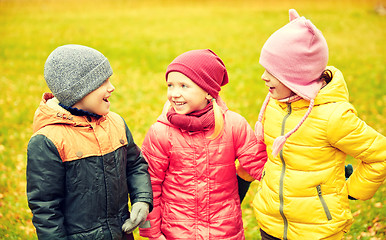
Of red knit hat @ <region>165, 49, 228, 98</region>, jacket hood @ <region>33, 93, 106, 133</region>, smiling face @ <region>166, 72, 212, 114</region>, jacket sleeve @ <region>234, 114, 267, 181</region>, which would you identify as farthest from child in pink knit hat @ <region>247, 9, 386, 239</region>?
jacket hood @ <region>33, 93, 106, 133</region>

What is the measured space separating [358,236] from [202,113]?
244 cm

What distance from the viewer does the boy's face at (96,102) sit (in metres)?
2.50

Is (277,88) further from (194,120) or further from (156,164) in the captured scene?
(156,164)

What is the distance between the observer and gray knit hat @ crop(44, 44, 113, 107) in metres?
2.38

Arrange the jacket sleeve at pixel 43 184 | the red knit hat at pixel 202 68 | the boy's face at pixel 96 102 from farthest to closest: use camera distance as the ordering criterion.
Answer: the red knit hat at pixel 202 68 < the boy's face at pixel 96 102 < the jacket sleeve at pixel 43 184

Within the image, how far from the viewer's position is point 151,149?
2.83 metres

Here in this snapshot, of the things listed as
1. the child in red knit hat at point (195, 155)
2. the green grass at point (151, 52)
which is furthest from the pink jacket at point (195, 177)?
the green grass at point (151, 52)

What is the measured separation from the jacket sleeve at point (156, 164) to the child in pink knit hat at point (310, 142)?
80 cm

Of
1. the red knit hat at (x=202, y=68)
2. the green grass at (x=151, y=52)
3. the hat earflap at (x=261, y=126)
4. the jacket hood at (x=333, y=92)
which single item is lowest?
the green grass at (x=151, y=52)

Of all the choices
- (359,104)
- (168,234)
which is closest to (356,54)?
(359,104)

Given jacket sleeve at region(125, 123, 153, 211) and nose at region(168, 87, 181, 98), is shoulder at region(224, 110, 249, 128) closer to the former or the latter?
nose at region(168, 87, 181, 98)

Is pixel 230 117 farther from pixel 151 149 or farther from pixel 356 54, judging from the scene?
pixel 356 54

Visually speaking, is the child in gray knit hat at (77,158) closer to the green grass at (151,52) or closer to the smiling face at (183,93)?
the smiling face at (183,93)

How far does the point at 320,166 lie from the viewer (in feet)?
8.32
